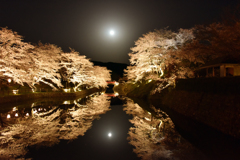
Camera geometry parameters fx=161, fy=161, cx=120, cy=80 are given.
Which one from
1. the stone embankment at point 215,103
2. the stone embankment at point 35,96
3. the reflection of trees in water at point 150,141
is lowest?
the reflection of trees in water at point 150,141

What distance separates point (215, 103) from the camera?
8.30m

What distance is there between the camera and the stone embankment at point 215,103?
698 centimetres

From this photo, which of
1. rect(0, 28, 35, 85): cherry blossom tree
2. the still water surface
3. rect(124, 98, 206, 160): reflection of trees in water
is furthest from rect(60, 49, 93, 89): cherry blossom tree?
rect(124, 98, 206, 160): reflection of trees in water

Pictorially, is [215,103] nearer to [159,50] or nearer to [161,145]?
[161,145]

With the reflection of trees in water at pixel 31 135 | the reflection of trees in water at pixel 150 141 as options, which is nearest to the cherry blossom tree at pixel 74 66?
the reflection of trees in water at pixel 31 135

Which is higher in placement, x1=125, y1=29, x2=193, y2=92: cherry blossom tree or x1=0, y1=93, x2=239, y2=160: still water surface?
x1=125, y1=29, x2=193, y2=92: cherry blossom tree

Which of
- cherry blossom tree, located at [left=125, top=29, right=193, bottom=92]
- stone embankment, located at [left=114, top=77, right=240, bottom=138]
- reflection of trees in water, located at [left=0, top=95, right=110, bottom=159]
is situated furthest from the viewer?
cherry blossom tree, located at [left=125, top=29, right=193, bottom=92]

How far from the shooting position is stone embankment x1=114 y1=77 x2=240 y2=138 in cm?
698

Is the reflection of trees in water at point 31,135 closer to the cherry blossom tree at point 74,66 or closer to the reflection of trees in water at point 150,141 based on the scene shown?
the reflection of trees in water at point 150,141

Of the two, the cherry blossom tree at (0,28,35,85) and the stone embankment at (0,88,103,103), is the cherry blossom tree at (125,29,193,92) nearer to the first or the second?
the stone embankment at (0,88,103,103)

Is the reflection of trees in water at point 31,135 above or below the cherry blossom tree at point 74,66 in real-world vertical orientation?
below

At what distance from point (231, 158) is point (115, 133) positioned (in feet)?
15.3

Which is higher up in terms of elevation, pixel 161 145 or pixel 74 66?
pixel 74 66

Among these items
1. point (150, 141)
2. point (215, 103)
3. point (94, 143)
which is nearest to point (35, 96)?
point (94, 143)
